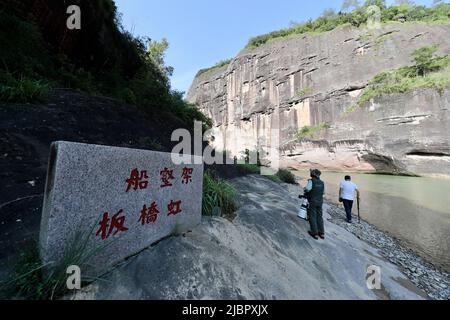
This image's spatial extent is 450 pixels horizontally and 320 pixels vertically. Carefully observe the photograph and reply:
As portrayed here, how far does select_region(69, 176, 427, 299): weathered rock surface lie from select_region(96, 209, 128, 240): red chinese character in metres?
0.34

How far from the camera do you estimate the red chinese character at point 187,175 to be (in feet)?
10.7

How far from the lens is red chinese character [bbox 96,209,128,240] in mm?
2146

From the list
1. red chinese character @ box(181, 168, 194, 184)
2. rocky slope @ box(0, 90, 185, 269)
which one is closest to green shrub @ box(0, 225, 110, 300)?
rocky slope @ box(0, 90, 185, 269)

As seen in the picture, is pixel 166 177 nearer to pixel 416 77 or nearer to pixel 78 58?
pixel 78 58

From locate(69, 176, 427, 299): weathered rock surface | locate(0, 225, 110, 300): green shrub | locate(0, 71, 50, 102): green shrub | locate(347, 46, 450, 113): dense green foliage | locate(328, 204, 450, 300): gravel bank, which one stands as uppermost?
locate(347, 46, 450, 113): dense green foliage

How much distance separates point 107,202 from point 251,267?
178 cm

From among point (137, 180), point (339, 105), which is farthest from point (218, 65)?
point (137, 180)

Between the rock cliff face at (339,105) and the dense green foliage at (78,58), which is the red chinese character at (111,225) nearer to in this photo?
the dense green foliage at (78,58)

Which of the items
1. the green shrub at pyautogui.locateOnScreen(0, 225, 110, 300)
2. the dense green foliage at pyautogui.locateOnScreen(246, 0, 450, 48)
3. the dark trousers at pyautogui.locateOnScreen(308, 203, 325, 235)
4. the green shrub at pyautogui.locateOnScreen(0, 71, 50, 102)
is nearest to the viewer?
the green shrub at pyautogui.locateOnScreen(0, 225, 110, 300)

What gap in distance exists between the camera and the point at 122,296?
194cm

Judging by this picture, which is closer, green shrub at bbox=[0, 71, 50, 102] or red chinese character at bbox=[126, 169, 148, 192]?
red chinese character at bbox=[126, 169, 148, 192]

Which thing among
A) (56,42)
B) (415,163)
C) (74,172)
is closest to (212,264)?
(74,172)

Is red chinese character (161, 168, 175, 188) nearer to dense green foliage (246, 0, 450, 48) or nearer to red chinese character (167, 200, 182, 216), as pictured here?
red chinese character (167, 200, 182, 216)

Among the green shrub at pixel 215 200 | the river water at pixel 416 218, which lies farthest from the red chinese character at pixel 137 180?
the river water at pixel 416 218
